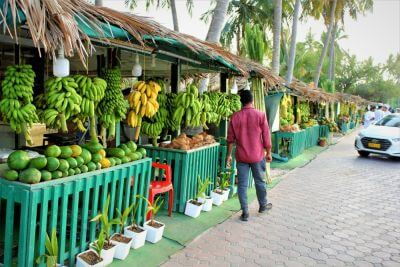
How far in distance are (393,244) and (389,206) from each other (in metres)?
2.15

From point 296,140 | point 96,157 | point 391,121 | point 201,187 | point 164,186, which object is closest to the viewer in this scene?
point 96,157

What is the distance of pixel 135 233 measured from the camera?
Answer: 13.6 feet

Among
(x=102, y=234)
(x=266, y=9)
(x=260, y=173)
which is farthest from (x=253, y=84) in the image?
(x=266, y=9)

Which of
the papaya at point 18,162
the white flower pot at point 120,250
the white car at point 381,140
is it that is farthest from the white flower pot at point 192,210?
the white car at point 381,140

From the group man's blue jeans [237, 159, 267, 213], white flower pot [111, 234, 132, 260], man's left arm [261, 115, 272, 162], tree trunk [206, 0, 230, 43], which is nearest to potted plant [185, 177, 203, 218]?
man's blue jeans [237, 159, 267, 213]

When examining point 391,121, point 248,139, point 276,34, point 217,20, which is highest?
point 276,34

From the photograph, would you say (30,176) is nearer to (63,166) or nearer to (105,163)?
(63,166)

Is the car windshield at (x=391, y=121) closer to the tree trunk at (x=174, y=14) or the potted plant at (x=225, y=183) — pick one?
the potted plant at (x=225, y=183)

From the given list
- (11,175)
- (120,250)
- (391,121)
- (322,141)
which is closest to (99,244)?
(120,250)

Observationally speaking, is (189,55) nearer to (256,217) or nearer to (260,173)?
(260,173)

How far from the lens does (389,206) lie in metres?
6.72

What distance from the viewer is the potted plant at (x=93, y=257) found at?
3428mm

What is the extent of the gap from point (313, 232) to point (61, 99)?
3.88 meters

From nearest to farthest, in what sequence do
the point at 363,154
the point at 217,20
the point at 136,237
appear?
the point at 136,237 < the point at 217,20 < the point at 363,154
